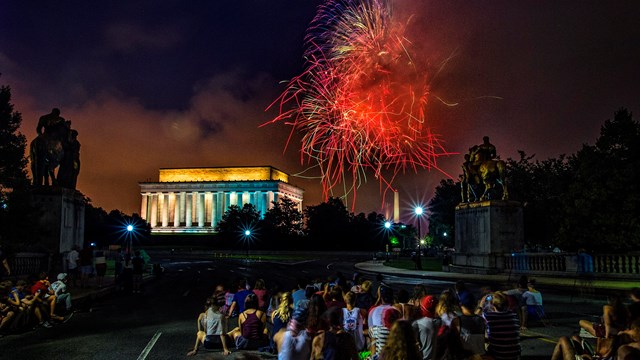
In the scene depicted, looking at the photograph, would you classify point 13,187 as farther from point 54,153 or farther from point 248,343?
point 248,343

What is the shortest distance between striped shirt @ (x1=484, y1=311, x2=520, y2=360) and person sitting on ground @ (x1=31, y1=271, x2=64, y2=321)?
1202cm

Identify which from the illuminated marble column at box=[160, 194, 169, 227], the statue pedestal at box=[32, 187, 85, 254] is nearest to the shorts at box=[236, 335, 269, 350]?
the statue pedestal at box=[32, 187, 85, 254]

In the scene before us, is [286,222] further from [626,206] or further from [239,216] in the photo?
[626,206]

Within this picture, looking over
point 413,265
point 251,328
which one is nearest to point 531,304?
point 251,328

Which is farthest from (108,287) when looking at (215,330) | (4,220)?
(215,330)

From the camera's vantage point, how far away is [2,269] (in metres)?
22.1

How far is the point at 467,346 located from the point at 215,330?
5390 millimetres

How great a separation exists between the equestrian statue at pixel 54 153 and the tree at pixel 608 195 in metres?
29.4

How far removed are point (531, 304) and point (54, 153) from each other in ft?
78.3

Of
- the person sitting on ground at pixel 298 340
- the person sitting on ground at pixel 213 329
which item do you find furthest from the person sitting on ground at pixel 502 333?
the person sitting on ground at pixel 213 329

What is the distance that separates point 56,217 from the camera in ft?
87.8

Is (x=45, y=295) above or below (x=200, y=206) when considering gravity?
below

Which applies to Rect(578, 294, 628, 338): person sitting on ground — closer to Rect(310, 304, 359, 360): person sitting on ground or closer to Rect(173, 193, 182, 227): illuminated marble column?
Rect(310, 304, 359, 360): person sitting on ground

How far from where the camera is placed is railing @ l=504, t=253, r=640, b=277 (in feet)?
84.0
